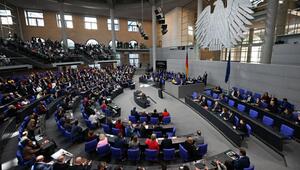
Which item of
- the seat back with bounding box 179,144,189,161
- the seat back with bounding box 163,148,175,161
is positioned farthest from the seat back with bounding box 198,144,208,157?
the seat back with bounding box 163,148,175,161

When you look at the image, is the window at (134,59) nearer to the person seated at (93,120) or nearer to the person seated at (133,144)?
the person seated at (93,120)

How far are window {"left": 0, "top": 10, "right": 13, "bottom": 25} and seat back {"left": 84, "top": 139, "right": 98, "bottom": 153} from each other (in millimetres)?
23237

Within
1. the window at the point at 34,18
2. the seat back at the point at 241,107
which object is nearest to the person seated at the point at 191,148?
the seat back at the point at 241,107

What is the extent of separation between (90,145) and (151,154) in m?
2.23

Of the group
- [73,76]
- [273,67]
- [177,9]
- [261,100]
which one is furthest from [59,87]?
[177,9]

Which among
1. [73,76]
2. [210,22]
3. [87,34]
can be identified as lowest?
[73,76]

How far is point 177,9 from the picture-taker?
2523cm

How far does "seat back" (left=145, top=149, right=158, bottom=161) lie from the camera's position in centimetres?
540

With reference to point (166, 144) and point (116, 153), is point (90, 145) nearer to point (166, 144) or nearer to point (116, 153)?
point (116, 153)

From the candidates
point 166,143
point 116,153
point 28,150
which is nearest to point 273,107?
point 166,143

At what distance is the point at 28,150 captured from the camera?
199 inches

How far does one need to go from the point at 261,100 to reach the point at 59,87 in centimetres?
1461

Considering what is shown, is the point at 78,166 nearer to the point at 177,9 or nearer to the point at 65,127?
the point at 65,127

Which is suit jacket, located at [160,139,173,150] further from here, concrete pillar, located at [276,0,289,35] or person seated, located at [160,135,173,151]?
concrete pillar, located at [276,0,289,35]
